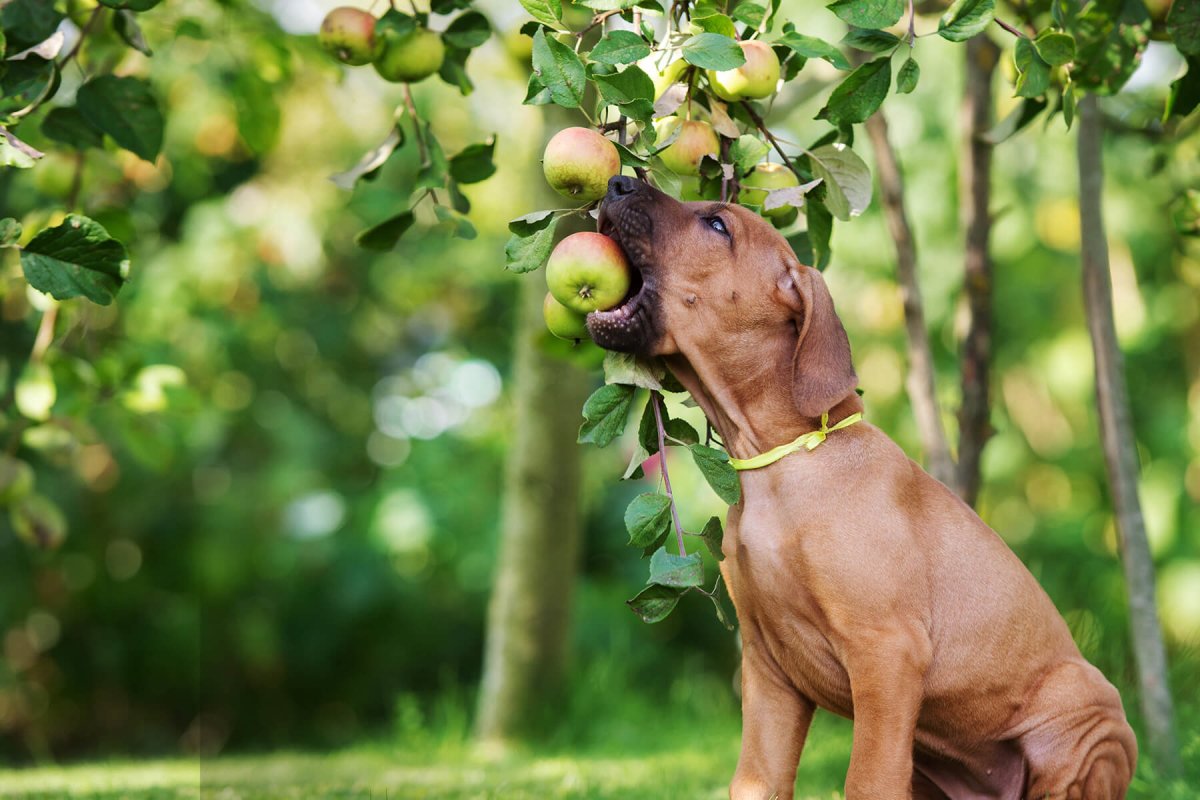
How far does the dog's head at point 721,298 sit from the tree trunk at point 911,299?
5.90ft

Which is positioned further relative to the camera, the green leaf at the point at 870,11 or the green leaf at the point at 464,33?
the green leaf at the point at 464,33

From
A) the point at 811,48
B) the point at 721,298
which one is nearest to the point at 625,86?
the point at 811,48

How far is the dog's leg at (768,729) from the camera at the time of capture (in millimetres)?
2846

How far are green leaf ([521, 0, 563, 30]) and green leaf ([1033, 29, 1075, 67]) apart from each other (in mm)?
961

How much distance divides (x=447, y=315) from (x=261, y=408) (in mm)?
1949

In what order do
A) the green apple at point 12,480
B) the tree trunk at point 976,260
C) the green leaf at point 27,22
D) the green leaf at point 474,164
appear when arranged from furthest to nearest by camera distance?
the tree trunk at point 976,260
the green apple at point 12,480
the green leaf at point 474,164
the green leaf at point 27,22

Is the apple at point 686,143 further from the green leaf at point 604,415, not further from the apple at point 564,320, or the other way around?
the green leaf at point 604,415

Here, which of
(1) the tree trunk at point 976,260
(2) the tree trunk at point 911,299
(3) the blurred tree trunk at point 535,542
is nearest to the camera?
(2) the tree trunk at point 911,299

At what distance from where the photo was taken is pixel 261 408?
10219mm

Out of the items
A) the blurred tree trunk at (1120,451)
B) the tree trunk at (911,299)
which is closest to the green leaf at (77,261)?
the tree trunk at (911,299)


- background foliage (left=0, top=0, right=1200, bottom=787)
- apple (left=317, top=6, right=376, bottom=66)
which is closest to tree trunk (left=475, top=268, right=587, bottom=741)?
background foliage (left=0, top=0, right=1200, bottom=787)

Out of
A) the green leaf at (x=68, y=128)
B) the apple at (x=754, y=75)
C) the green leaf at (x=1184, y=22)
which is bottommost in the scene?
the green leaf at (x=68, y=128)

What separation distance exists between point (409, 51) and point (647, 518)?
1.42 m

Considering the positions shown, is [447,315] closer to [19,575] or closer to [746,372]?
[19,575]
